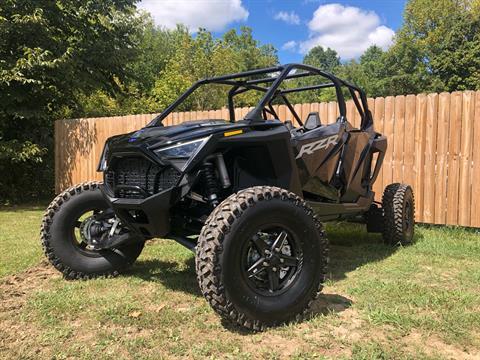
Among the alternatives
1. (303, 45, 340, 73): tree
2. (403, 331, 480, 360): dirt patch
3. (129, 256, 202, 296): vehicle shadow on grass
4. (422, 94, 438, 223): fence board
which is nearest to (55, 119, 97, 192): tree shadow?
(129, 256, 202, 296): vehicle shadow on grass

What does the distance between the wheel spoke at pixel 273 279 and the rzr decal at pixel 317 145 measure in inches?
52.6

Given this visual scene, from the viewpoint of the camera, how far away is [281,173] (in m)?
3.88

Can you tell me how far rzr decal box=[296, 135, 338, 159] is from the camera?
436 cm

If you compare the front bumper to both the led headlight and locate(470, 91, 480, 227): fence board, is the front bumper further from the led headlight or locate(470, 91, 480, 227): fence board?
locate(470, 91, 480, 227): fence board

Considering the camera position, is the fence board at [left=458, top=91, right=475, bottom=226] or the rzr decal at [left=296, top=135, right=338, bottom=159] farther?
the fence board at [left=458, top=91, right=475, bottom=226]

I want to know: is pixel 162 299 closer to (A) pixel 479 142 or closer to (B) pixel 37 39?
(A) pixel 479 142

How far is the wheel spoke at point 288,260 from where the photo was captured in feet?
11.0

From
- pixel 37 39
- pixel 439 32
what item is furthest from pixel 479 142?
pixel 439 32

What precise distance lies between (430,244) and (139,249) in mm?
3798

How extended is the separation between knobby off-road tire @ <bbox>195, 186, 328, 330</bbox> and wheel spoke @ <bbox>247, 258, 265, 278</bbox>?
0.08m

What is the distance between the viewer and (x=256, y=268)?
325 cm

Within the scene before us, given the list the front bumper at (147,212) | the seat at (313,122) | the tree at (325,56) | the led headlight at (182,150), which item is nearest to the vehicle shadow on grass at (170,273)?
the front bumper at (147,212)

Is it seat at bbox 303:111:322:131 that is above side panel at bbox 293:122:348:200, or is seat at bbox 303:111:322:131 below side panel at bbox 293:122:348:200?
above

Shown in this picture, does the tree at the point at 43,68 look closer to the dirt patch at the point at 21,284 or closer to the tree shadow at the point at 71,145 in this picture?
the tree shadow at the point at 71,145
